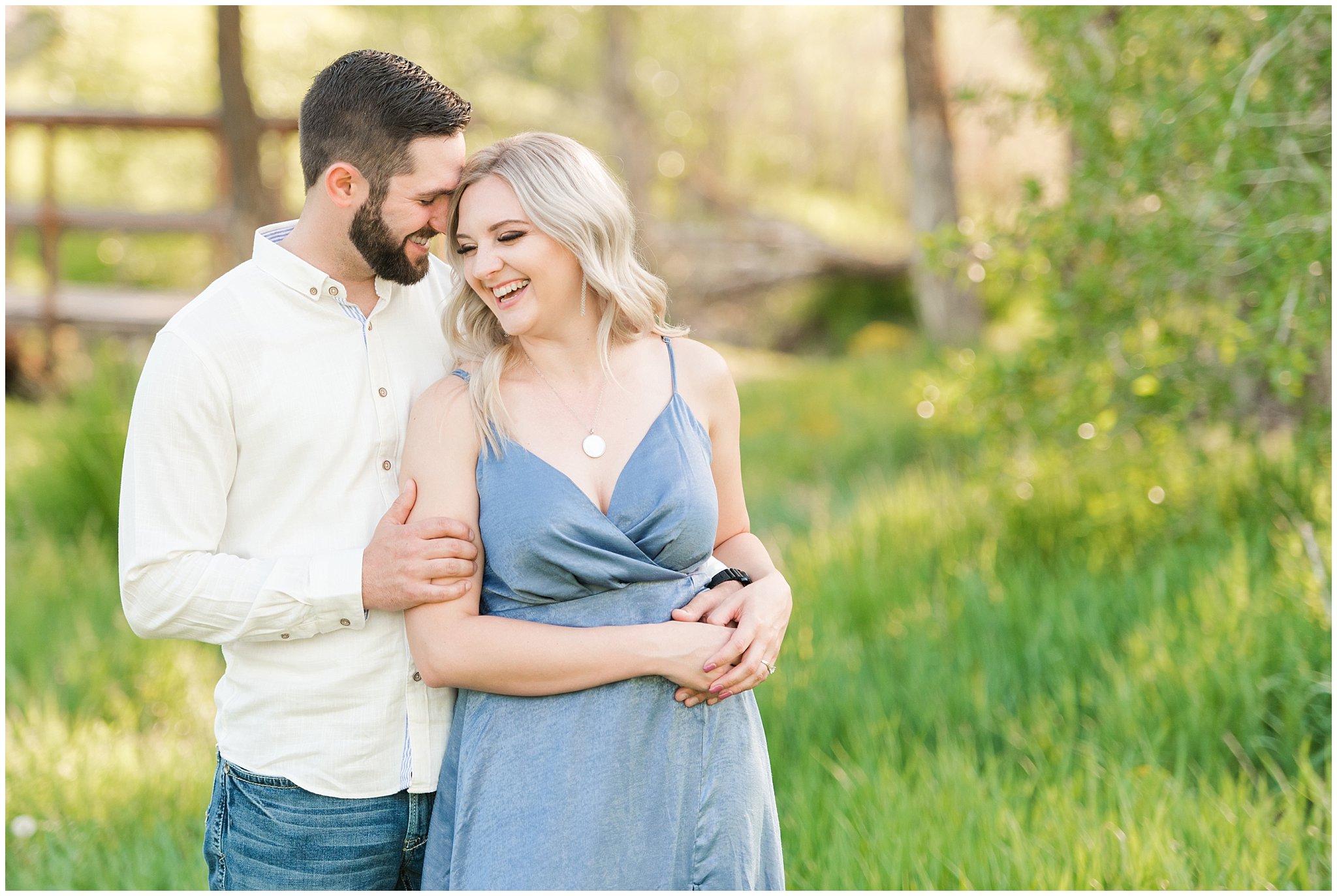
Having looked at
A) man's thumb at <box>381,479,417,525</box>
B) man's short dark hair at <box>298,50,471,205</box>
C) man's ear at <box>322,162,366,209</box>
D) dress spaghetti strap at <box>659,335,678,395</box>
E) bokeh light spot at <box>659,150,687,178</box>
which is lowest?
man's thumb at <box>381,479,417,525</box>

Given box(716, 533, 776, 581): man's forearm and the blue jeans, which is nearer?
the blue jeans

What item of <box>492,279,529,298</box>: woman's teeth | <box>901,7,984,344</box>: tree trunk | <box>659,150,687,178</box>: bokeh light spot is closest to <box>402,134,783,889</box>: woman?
<box>492,279,529,298</box>: woman's teeth

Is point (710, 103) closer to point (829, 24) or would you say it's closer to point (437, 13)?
point (829, 24)

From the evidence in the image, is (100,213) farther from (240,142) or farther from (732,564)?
(732,564)

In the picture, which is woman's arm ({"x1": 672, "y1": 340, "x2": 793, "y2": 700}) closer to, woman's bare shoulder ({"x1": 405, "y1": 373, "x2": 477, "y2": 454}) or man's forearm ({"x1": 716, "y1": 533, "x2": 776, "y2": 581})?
man's forearm ({"x1": 716, "y1": 533, "x2": 776, "y2": 581})

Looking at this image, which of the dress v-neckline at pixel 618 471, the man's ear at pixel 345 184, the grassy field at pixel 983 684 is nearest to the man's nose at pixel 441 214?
the man's ear at pixel 345 184

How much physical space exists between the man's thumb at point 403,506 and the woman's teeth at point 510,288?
15.6 inches

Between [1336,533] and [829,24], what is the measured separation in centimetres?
1372

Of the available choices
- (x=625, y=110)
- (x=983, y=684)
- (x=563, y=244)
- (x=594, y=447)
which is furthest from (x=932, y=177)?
(x=594, y=447)

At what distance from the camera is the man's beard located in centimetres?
216

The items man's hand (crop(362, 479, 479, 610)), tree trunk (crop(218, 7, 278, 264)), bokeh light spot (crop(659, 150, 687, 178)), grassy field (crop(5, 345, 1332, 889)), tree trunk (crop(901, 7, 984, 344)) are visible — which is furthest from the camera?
bokeh light spot (crop(659, 150, 687, 178))

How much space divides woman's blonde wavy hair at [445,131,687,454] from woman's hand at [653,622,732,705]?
474 millimetres

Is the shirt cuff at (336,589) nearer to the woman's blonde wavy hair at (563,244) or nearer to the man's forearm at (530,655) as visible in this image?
the man's forearm at (530,655)

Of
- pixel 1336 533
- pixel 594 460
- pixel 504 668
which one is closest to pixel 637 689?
pixel 504 668
